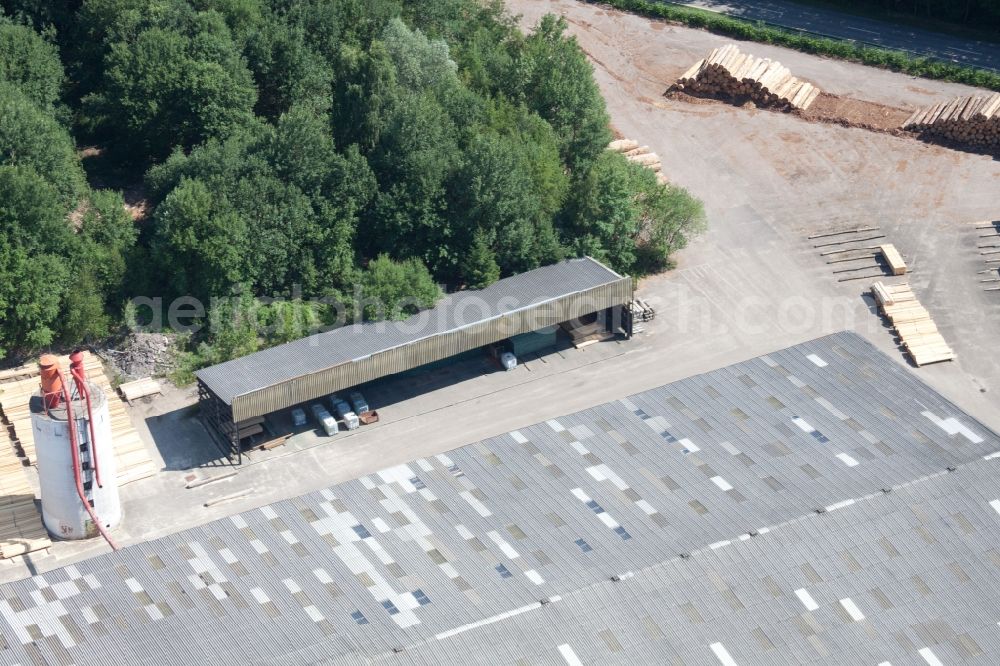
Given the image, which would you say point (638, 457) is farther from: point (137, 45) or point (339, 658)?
point (137, 45)

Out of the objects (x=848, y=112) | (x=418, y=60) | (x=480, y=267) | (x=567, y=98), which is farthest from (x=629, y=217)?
(x=848, y=112)

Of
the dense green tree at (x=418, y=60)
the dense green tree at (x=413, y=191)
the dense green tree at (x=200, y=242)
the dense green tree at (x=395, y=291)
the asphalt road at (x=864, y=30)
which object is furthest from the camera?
the asphalt road at (x=864, y=30)

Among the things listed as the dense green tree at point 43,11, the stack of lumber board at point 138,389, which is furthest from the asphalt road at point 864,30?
the stack of lumber board at point 138,389

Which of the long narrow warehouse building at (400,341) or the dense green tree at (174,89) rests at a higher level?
the dense green tree at (174,89)

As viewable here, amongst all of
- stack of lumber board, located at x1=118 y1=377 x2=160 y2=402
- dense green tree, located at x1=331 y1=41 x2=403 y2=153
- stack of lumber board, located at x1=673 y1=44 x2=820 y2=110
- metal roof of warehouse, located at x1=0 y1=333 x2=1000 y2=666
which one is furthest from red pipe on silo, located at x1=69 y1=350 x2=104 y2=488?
stack of lumber board, located at x1=673 y1=44 x2=820 y2=110

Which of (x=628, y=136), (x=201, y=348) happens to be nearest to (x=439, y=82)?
(x=628, y=136)

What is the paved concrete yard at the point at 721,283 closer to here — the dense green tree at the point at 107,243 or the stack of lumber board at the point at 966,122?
the stack of lumber board at the point at 966,122

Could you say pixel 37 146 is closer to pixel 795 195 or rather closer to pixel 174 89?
pixel 174 89
